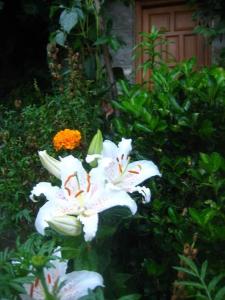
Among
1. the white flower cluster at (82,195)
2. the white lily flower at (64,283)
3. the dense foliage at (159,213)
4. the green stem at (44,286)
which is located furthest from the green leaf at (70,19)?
the green stem at (44,286)

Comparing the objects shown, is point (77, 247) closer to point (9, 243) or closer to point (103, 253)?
point (103, 253)

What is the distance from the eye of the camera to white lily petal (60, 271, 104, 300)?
65.6 inches

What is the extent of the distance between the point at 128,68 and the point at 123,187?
147 inches

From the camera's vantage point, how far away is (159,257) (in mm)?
2355

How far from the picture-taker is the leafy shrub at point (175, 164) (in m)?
2.15

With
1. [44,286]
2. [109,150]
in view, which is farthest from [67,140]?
[44,286]

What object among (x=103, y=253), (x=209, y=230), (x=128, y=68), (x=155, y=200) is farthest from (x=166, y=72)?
(x=128, y=68)

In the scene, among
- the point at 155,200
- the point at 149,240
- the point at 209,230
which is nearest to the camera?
the point at 209,230

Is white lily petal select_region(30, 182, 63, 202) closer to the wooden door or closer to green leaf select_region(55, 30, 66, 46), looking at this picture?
green leaf select_region(55, 30, 66, 46)

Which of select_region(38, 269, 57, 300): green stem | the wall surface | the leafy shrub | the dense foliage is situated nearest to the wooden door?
the wall surface

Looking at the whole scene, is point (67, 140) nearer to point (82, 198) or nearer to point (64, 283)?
point (82, 198)

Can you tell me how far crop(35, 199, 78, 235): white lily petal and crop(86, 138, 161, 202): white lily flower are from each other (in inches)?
5.7

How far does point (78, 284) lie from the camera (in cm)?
168

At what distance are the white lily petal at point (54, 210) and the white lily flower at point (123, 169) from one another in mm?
145
